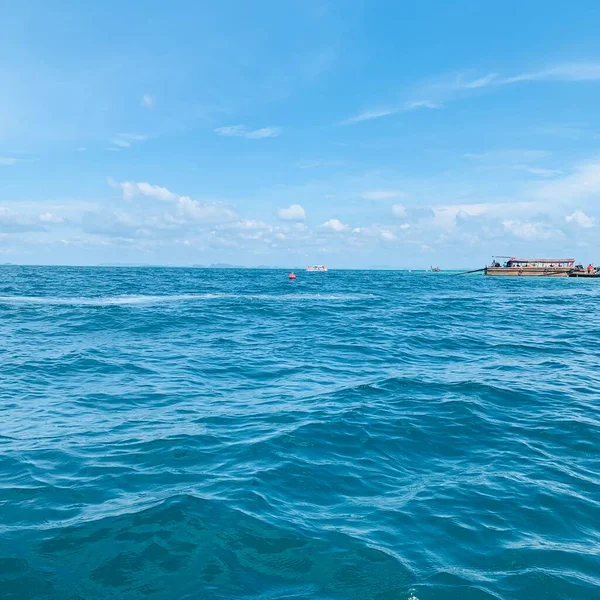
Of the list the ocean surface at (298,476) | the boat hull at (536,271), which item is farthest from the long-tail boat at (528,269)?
the ocean surface at (298,476)

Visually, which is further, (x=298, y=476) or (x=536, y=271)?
(x=536, y=271)

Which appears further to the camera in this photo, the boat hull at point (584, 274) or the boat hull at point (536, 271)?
the boat hull at point (536, 271)

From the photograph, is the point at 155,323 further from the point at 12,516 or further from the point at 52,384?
the point at 12,516

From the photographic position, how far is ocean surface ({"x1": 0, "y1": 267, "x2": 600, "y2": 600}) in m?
5.21

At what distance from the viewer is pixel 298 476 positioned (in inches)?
303

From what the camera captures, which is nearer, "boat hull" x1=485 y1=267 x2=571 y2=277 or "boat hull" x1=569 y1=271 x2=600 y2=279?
"boat hull" x1=569 y1=271 x2=600 y2=279

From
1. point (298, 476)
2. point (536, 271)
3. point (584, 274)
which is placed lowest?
point (298, 476)

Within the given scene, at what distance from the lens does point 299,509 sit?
661 cm

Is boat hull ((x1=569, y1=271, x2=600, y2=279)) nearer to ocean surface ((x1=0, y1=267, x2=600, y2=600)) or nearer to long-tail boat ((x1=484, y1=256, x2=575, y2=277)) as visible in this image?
long-tail boat ((x1=484, y1=256, x2=575, y2=277))

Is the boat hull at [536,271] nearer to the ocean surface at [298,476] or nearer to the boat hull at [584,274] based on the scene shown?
the boat hull at [584,274]

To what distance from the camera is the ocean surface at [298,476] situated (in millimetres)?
5207

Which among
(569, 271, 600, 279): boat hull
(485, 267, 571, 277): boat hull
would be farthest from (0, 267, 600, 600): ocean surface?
(569, 271, 600, 279): boat hull

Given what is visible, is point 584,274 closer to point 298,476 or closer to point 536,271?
point 536,271

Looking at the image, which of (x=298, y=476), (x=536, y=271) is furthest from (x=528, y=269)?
(x=298, y=476)
